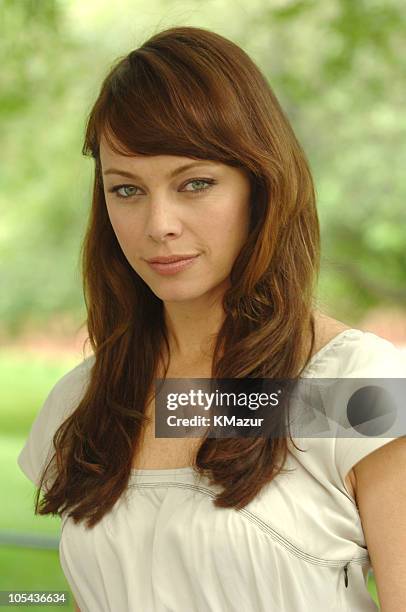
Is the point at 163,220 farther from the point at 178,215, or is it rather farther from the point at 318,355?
the point at 318,355

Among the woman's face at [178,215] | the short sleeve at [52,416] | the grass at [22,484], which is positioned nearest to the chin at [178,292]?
the woman's face at [178,215]

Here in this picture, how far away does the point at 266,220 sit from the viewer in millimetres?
957

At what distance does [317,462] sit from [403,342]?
2232 millimetres

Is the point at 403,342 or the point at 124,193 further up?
the point at 403,342

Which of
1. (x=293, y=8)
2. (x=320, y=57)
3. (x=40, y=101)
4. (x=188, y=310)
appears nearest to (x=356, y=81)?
(x=320, y=57)

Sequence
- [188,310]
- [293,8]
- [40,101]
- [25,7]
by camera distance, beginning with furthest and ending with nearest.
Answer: [40,101], [293,8], [25,7], [188,310]

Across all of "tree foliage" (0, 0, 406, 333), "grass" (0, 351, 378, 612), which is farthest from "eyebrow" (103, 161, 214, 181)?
"tree foliage" (0, 0, 406, 333)

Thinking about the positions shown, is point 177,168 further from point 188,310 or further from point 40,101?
point 40,101

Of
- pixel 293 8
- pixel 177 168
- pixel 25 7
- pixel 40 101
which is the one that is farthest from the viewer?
pixel 40 101

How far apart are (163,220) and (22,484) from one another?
2.15 m

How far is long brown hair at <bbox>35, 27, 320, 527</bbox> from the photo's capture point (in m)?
0.91

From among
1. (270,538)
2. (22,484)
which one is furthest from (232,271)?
(22,484)
